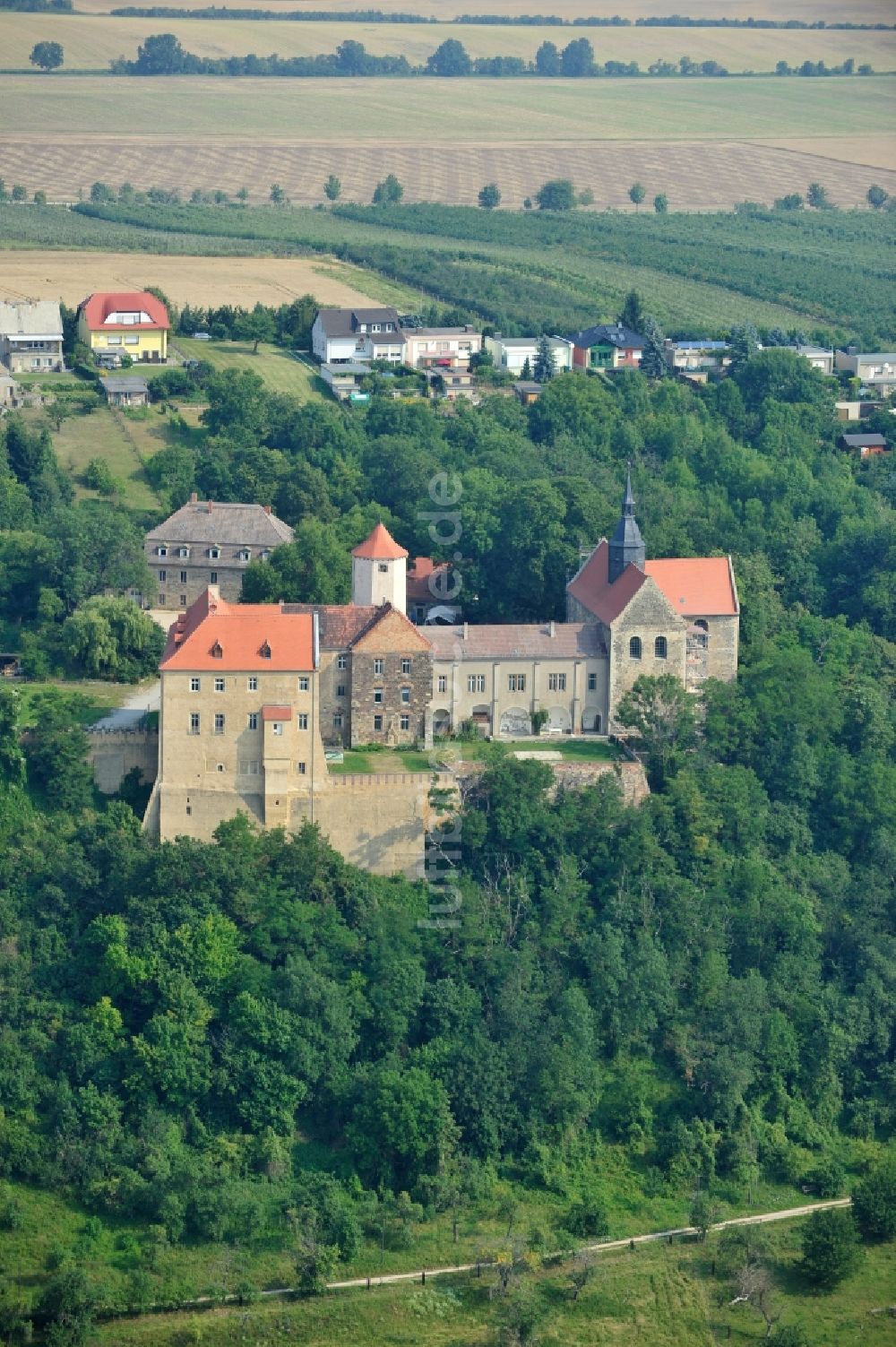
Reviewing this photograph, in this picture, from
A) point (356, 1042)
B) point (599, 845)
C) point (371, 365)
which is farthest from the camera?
point (371, 365)

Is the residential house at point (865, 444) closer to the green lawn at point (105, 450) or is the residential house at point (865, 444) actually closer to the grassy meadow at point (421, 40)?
the green lawn at point (105, 450)

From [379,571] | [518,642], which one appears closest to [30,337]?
[379,571]

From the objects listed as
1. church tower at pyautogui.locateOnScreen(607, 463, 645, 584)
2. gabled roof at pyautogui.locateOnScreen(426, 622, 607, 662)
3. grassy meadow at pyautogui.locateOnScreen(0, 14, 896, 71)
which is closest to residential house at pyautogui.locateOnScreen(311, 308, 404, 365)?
church tower at pyautogui.locateOnScreen(607, 463, 645, 584)

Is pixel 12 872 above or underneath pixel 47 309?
underneath

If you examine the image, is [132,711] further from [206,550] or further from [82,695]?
[206,550]

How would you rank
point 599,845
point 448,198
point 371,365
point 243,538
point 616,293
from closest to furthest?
1. point 599,845
2. point 243,538
3. point 371,365
4. point 616,293
5. point 448,198

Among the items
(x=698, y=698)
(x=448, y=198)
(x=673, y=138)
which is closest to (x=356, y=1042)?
(x=698, y=698)

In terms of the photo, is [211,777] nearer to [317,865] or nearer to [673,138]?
[317,865]

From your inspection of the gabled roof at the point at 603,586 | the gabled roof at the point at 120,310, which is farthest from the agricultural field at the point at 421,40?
the gabled roof at the point at 603,586
